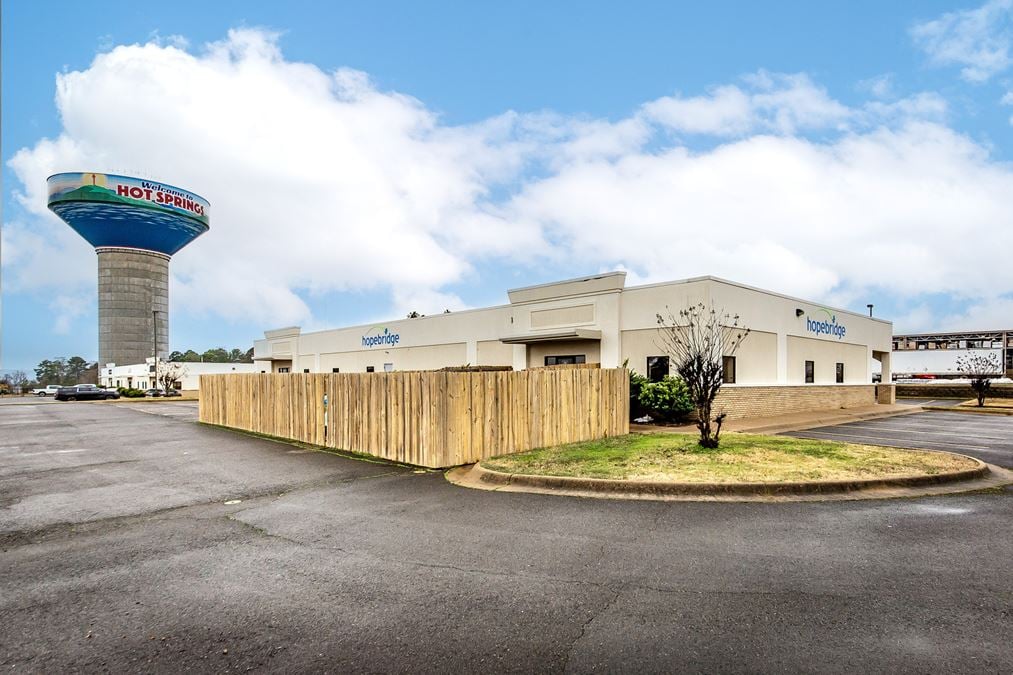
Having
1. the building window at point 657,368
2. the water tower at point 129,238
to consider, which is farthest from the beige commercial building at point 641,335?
the water tower at point 129,238

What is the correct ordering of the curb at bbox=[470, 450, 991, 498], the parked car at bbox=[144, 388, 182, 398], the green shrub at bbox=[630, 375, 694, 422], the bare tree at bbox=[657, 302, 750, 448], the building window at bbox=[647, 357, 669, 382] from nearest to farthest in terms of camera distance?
1. the curb at bbox=[470, 450, 991, 498]
2. the green shrub at bbox=[630, 375, 694, 422]
3. the bare tree at bbox=[657, 302, 750, 448]
4. the building window at bbox=[647, 357, 669, 382]
5. the parked car at bbox=[144, 388, 182, 398]

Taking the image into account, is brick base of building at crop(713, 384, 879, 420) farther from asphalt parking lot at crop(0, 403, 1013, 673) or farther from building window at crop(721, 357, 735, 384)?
asphalt parking lot at crop(0, 403, 1013, 673)

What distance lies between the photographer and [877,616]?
13.1 ft

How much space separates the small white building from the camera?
68838mm

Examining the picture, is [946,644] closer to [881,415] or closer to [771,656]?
[771,656]

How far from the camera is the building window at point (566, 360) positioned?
A: 76.8ft

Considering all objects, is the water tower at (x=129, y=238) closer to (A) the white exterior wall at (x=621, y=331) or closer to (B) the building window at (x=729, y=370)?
(A) the white exterior wall at (x=621, y=331)

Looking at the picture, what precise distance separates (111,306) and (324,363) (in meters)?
61.3

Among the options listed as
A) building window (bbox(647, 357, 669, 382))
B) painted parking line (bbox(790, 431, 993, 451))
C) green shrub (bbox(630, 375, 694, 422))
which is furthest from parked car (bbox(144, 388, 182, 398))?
painted parking line (bbox(790, 431, 993, 451))

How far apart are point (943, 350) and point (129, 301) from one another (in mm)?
104313

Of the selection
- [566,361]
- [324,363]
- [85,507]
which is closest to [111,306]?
[324,363]

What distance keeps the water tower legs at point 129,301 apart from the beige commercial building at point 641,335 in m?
66.8

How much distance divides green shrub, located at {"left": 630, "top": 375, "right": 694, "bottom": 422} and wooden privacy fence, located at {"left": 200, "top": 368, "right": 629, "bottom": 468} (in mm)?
3335

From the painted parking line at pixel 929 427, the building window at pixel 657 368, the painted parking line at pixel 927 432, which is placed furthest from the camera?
the building window at pixel 657 368
